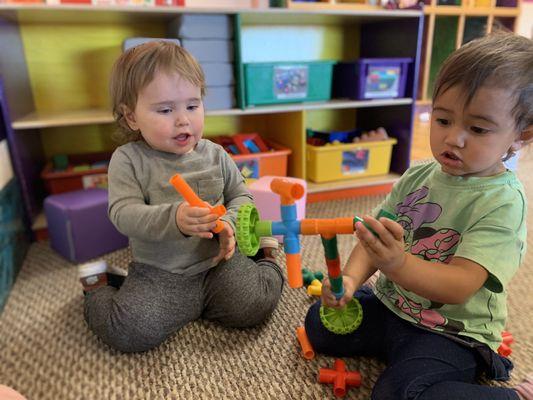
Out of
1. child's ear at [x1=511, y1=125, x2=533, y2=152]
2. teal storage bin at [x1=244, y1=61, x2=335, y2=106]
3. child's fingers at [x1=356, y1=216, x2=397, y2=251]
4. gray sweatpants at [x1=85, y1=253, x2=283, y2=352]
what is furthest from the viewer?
teal storage bin at [x1=244, y1=61, x2=335, y2=106]

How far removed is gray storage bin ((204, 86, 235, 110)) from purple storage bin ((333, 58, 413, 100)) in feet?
1.47

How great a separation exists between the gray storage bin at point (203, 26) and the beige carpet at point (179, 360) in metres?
0.81

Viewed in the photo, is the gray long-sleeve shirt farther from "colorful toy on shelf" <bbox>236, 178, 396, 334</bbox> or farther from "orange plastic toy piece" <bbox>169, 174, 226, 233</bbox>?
"colorful toy on shelf" <bbox>236, 178, 396, 334</bbox>

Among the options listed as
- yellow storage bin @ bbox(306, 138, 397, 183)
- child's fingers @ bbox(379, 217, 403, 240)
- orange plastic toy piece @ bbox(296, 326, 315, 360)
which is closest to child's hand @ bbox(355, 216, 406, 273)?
child's fingers @ bbox(379, 217, 403, 240)

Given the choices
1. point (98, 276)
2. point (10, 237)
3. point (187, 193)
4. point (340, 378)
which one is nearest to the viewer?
point (187, 193)

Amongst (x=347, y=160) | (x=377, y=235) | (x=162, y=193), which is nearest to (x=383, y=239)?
(x=377, y=235)

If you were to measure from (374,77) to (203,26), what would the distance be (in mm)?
620

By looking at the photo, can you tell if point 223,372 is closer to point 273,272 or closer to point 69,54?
point 273,272

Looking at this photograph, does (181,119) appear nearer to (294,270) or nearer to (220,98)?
(294,270)

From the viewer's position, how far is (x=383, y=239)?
0.47 m

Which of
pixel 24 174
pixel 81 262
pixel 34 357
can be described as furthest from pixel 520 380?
pixel 24 174

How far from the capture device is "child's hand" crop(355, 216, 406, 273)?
0.46 meters

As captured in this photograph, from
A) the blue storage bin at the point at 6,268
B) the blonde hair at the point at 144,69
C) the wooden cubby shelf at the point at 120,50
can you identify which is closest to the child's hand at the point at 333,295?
the blonde hair at the point at 144,69

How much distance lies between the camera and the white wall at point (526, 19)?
2.41 meters
